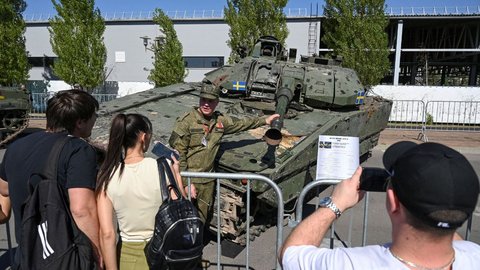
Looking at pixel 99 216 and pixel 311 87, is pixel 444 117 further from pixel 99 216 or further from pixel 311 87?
Answer: pixel 99 216

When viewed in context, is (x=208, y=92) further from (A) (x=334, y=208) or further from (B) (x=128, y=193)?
(A) (x=334, y=208)

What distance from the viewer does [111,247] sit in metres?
2.62

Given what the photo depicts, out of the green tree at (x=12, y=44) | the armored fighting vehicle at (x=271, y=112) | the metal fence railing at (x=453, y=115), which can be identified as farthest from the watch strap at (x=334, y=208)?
the green tree at (x=12, y=44)

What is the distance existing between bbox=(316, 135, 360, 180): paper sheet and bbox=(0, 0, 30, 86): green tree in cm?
2143

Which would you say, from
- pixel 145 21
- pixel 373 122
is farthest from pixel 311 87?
pixel 145 21

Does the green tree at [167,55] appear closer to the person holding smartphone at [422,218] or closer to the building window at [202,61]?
the building window at [202,61]

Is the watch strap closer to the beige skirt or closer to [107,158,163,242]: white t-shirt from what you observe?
[107,158,163,242]: white t-shirt

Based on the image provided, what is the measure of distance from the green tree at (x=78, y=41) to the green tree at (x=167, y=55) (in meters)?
2.90

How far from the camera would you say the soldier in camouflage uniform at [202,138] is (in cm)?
480

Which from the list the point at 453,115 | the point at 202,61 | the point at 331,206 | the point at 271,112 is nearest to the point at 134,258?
the point at 331,206

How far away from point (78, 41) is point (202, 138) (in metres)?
18.4

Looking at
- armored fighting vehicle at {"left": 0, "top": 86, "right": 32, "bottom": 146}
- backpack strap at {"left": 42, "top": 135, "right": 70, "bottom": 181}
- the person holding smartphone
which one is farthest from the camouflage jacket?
armored fighting vehicle at {"left": 0, "top": 86, "right": 32, "bottom": 146}

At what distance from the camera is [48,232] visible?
218 cm

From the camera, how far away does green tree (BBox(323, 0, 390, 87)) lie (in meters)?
20.0
